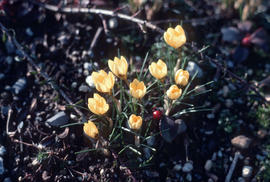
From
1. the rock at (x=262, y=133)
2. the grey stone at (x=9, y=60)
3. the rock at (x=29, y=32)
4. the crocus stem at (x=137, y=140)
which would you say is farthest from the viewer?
the rock at (x=29, y=32)

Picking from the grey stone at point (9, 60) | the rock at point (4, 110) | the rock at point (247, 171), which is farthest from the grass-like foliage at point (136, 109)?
the grey stone at point (9, 60)

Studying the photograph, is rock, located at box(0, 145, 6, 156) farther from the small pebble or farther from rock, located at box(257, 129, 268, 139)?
rock, located at box(257, 129, 268, 139)

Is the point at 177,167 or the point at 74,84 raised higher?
the point at 74,84

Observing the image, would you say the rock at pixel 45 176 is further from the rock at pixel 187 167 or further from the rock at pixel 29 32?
the rock at pixel 29 32

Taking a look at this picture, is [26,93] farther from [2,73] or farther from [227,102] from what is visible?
[227,102]

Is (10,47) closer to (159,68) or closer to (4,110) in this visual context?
(4,110)

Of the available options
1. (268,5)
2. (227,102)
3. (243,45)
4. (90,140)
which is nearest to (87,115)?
(90,140)

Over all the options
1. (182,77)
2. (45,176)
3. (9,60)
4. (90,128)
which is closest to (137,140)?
(90,128)
